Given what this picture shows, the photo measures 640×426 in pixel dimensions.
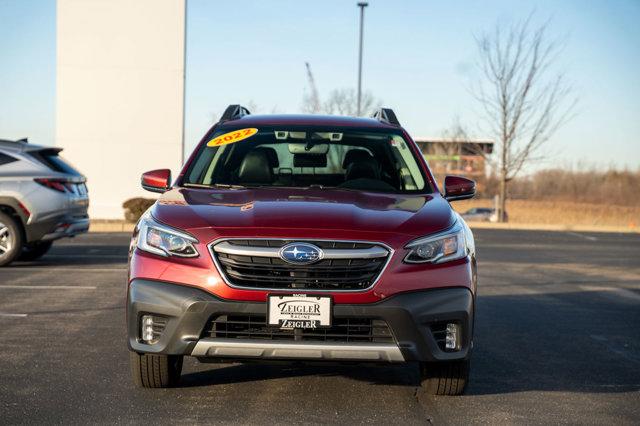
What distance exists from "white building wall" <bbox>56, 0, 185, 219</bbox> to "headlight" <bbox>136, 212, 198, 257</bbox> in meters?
26.9

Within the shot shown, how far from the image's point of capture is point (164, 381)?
5.64 m

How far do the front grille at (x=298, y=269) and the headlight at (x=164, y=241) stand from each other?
171 mm

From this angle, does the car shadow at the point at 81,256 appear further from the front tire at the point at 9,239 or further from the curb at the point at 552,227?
the curb at the point at 552,227

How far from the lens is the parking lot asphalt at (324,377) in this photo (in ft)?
17.0

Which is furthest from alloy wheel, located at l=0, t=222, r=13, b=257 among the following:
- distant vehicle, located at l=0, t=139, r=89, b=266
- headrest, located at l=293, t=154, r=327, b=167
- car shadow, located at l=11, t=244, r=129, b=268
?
headrest, located at l=293, t=154, r=327, b=167

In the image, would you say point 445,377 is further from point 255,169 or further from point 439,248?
point 255,169

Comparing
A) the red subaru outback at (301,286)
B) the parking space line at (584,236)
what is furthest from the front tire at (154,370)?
the parking space line at (584,236)

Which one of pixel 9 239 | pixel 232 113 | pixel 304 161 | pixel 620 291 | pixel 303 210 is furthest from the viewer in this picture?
pixel 9 239

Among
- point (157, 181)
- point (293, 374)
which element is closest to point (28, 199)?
point (157, 181)

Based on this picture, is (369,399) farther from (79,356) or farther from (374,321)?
(79,356)

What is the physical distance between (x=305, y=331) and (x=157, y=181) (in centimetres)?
209

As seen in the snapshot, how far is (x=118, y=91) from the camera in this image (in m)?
32.2

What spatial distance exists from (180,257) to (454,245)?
150 centimetres

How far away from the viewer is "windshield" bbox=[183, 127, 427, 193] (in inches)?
258
